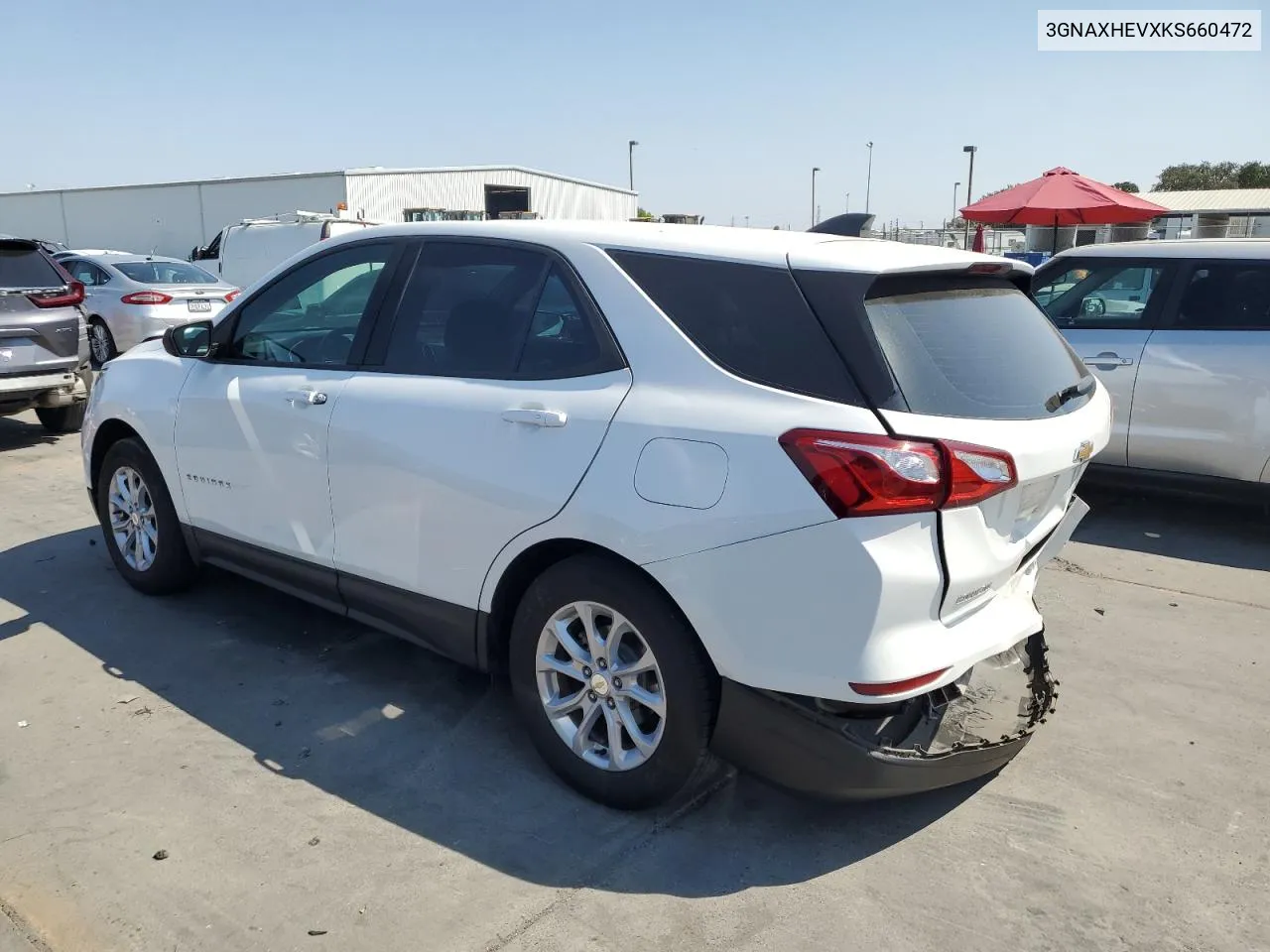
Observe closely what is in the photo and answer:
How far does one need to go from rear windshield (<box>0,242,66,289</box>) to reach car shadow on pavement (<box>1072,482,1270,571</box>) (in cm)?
822

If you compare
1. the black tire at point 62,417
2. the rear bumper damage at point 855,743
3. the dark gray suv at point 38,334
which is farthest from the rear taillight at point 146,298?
the rear bumper damage at point 855,743

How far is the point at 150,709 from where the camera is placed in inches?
148

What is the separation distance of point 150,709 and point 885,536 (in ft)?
9.42

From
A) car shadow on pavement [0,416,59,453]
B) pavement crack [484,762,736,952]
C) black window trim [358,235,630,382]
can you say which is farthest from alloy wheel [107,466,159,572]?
car shadow on pavement [0,416,59,453]

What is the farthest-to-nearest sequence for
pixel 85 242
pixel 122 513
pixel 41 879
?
pixel 85 242 < pixel 122 513 < pixel 41 879

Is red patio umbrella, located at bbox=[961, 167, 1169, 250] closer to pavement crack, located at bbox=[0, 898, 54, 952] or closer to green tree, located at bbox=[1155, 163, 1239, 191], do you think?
pavement crack, located at bbox=[0, 898, 54, 952]

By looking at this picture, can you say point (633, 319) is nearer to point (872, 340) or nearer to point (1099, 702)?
point (872, 340)

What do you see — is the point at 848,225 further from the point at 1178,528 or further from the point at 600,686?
the point at 1178,528

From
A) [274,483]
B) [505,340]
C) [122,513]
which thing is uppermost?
[505,340]

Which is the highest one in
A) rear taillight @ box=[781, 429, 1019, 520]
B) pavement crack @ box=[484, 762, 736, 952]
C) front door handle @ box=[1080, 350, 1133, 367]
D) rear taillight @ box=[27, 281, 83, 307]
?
rear taillight @ box=[27, 281, 83, 307]

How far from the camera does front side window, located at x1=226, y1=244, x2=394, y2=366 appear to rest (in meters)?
3.82

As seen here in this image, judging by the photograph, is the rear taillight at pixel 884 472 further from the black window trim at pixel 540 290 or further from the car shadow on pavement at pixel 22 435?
the car shadow on pavement at pixel 22 435

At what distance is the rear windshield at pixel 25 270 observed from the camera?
8.07 metres

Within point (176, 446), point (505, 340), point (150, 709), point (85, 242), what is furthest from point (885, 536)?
point (85, 242)
